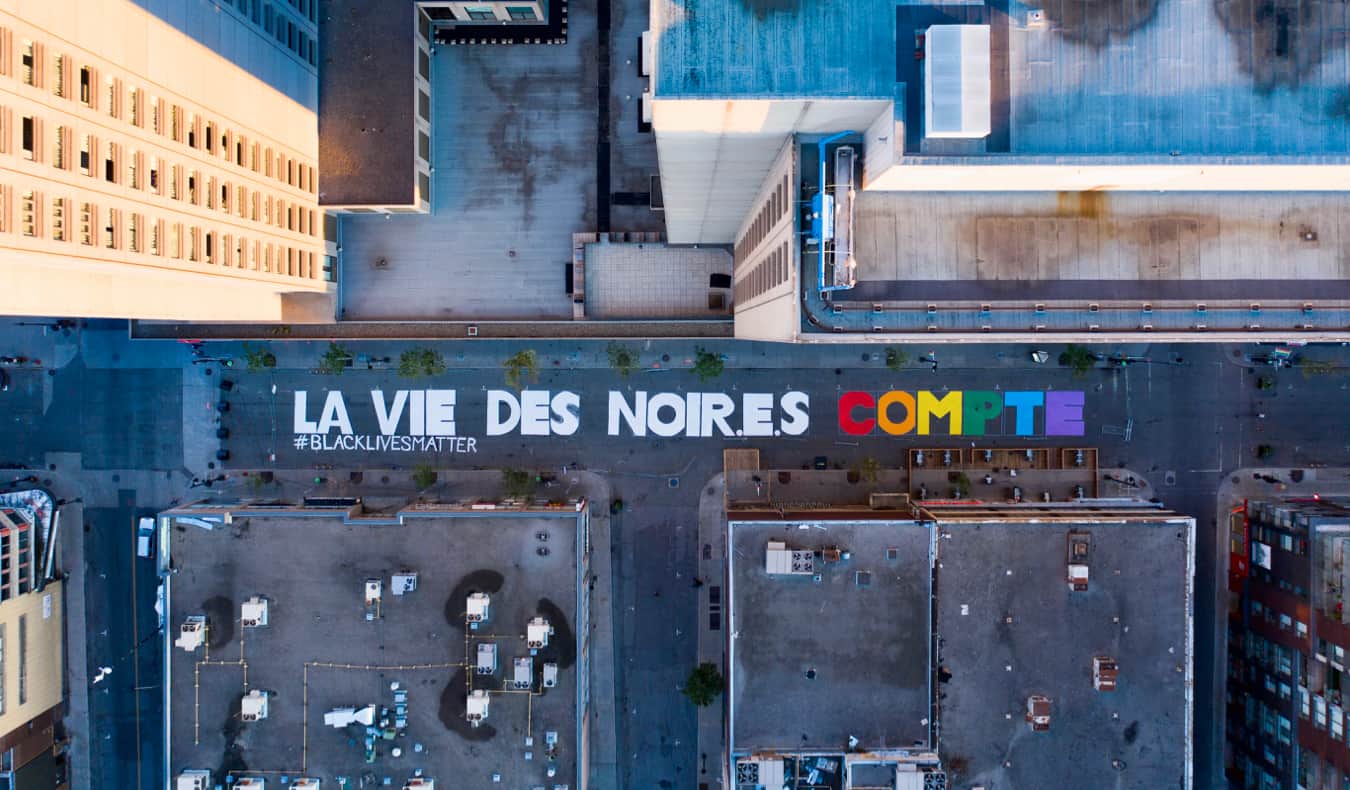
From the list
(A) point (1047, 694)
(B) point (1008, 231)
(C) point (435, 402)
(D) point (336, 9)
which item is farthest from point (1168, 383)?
(D) point (336, 9)

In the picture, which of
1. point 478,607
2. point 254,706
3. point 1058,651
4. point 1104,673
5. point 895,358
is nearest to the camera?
point 1104,673

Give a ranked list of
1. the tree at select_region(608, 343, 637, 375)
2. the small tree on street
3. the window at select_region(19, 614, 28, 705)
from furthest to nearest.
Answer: the small tree on street < the tree at select_region(608, 343, 637, 375) < the window at select_region(19, 614, 28, 705)

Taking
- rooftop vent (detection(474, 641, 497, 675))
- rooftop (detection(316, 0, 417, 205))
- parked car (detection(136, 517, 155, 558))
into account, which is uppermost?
rooftop (detection(316, 0, 417, 205))

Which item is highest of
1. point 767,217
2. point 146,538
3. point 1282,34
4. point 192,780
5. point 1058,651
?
point 1282,34

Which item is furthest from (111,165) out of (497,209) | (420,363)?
(497,209)

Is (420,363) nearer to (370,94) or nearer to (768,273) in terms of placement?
(370,94)

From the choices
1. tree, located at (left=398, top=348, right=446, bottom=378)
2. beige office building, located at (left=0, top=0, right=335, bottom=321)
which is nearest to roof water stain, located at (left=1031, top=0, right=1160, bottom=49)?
beige office building, located at (left=0, top=0, right=335, bottom=321)

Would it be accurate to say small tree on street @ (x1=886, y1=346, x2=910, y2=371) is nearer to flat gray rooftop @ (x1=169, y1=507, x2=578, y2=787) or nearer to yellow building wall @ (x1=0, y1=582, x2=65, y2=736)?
flat gray rooftop @ (x1=169, y1=507, x2=578, y2=787)
